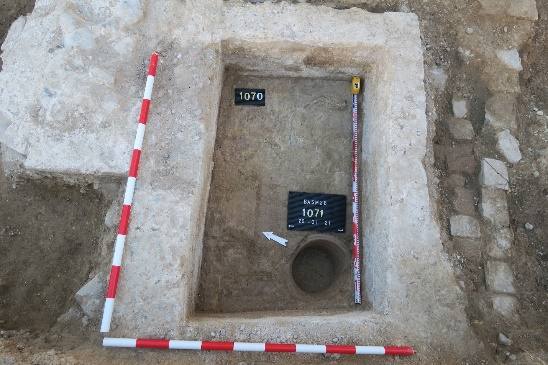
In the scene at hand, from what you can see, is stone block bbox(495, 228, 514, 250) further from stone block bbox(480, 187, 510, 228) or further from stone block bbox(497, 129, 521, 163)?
stone block bbox(497, 129, 521, 163)

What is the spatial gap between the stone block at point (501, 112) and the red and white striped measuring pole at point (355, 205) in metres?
1.07

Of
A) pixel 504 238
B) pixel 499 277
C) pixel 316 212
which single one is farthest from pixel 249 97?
pixel 499 277

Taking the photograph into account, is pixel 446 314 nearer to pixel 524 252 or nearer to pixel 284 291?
pixel 524 252

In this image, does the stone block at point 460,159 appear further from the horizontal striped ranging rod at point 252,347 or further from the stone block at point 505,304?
the horizontal striped ranging rod at point 252,347

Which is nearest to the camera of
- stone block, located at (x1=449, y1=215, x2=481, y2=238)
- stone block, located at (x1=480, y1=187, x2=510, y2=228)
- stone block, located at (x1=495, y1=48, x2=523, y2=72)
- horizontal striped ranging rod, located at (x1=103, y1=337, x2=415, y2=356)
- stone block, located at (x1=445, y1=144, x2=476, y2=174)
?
horizontal striped ranging rod, located at (x1=103, y1=337, x2=415, y2=356)

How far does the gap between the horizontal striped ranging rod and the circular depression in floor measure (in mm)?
1102

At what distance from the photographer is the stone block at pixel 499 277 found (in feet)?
10.7

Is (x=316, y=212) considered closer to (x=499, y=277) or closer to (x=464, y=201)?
(x=464, y=201)

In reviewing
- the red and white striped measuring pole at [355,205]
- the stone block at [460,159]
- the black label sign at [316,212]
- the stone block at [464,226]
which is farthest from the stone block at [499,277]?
the black label sign at [316,212]

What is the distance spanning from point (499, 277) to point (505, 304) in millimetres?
190

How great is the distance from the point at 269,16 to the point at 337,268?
2205 mm

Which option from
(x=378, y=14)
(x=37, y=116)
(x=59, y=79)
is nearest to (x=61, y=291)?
(x=37, y=116)

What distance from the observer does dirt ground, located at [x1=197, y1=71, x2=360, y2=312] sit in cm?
376

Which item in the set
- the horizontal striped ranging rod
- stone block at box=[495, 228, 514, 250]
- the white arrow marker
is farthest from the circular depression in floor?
stone block at box=[495, 228, 514, 250]
